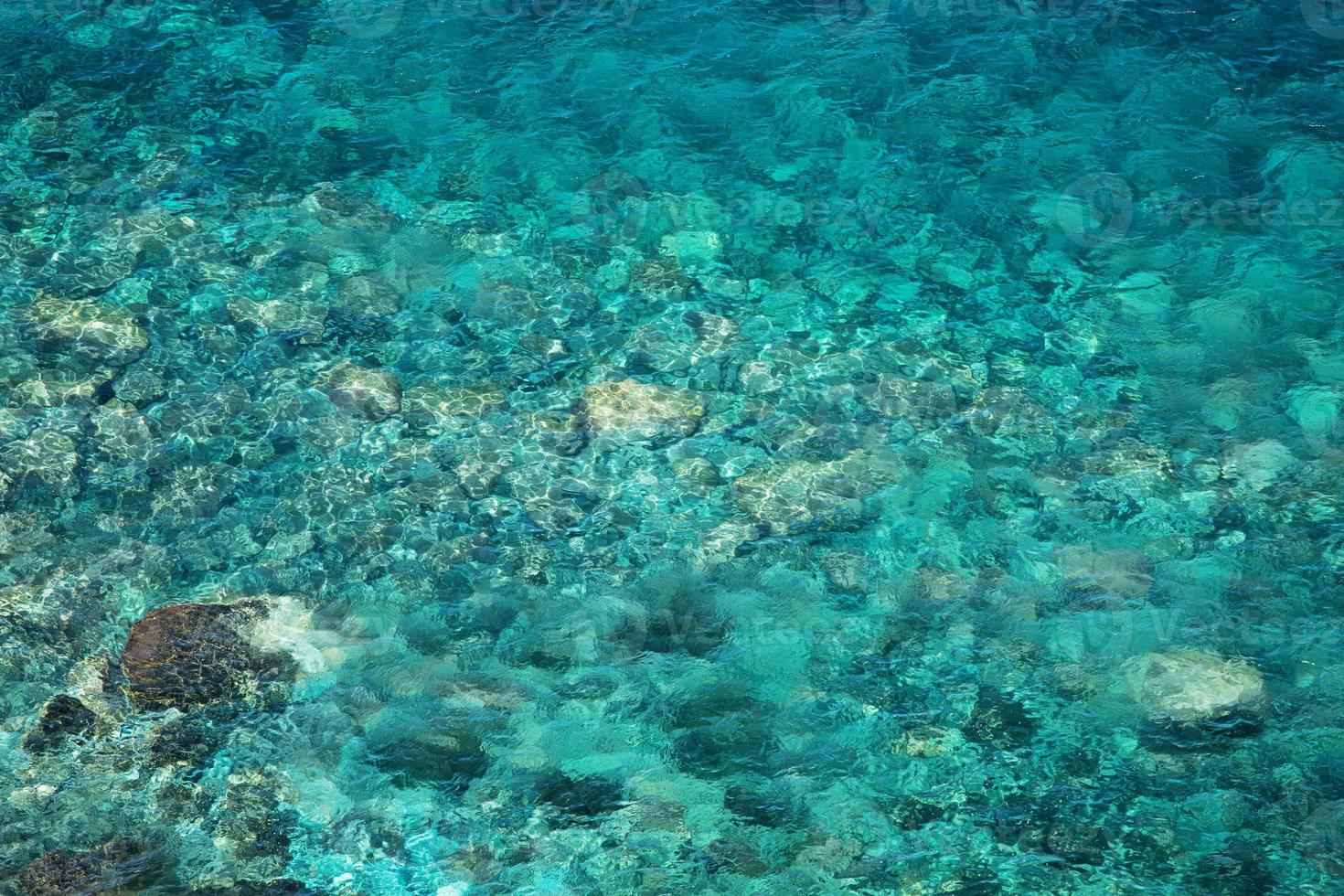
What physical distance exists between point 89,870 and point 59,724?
1.74 meters

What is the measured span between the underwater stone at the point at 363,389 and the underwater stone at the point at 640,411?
246 cm

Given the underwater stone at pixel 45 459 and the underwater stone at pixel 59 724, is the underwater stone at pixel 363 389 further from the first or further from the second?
the underwater stone at pixel 59 724

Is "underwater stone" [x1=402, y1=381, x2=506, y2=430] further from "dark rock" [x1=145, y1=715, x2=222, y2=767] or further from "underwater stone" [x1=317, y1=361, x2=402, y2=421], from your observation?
"dark rock" [x1=145, y1=715, x2=222, y2=767]

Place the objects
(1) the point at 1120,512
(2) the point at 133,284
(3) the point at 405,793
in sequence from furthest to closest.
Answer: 1. (2) the point at 133,284
2. (1) the point at 1120,512
3. (3) the point at 405,793

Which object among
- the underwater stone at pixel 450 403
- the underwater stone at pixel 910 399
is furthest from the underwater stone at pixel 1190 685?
the underwater stone at pixel 450 403

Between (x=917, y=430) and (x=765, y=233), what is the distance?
Result: 437 cm

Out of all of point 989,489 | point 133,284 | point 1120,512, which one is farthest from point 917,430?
point 133,284

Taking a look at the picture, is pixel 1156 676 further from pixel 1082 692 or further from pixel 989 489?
pixel 989 489

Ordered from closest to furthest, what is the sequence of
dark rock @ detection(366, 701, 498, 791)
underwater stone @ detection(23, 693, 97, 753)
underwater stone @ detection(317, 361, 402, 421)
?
underwater stone @ detection(23, 693, 97, 753)
dark rock @ detection(366, 701, 498, 791)
underwater stone @ detection(317, 361, 402, 421)

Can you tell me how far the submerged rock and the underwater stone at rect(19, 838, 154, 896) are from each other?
161cm

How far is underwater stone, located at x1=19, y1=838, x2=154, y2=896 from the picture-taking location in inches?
376

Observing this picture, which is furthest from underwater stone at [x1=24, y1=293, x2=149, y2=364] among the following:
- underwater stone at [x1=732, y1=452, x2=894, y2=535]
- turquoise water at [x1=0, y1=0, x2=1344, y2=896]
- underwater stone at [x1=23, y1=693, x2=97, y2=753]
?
underwater stone at [x1=732, y1=452, x2=894, y2=535]

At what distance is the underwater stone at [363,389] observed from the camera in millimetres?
14109

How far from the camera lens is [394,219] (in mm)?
16641
